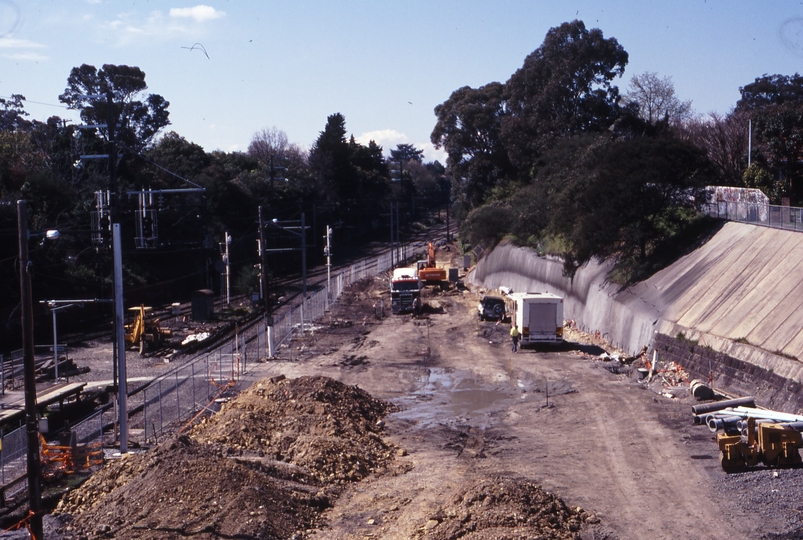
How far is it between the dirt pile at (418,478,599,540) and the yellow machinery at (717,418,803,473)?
4943 mm

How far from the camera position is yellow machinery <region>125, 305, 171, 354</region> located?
42.2 m

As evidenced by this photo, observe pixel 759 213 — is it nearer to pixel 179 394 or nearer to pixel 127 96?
pixel 179 394

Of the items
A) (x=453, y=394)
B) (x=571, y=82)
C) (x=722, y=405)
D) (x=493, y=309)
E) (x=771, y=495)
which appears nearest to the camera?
(x=771, y=495)

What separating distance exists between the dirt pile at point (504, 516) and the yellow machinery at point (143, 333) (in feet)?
100.0

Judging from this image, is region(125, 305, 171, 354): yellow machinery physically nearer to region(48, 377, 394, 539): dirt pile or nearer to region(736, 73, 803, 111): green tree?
region(48, 377, 394, 539): dirt pile

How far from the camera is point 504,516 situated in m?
14.3

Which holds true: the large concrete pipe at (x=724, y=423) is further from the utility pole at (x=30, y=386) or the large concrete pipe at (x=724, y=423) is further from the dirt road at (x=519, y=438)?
the utility pole at (x=30, y=386)

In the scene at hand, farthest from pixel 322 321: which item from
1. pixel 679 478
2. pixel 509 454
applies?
pixel 679 478

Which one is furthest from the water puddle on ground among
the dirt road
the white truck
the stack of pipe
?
the stack of pipe

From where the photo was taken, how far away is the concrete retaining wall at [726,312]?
25.5 m

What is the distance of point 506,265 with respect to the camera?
65938mm

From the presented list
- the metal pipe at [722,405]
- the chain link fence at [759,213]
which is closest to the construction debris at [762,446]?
the metal pipe at [722,405]

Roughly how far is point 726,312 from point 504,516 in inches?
785

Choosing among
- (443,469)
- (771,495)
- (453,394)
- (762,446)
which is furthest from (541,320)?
(771,495)
